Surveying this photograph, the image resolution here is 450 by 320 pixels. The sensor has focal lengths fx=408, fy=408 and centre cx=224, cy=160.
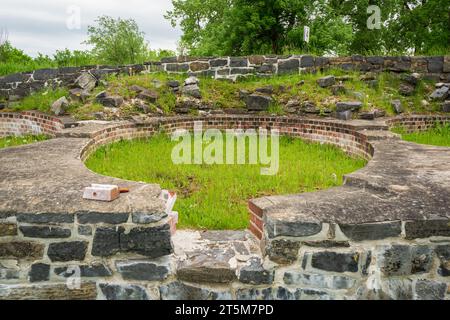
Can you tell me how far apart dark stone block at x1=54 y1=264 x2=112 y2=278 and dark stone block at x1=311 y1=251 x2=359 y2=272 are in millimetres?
1532

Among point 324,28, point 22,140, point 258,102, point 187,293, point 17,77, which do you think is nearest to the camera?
point 187,293

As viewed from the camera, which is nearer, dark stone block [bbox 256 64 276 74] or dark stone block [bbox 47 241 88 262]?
dark stone block [bbox 47 241 88 262]

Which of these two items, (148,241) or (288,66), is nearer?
(148,241)

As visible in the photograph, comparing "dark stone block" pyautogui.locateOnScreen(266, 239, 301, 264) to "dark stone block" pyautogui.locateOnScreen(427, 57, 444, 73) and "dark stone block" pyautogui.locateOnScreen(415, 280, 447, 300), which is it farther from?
"dark stone block" pyautogui.locateOnScreen(427, 57, 444, 73)

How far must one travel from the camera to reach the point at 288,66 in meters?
10.5

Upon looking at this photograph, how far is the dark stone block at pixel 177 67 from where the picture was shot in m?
10.5

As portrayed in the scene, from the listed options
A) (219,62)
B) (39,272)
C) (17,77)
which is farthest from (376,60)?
(39,272)

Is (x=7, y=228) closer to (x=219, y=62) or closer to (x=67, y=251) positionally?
(x=67, y=251)

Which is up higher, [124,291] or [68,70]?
[68,70]

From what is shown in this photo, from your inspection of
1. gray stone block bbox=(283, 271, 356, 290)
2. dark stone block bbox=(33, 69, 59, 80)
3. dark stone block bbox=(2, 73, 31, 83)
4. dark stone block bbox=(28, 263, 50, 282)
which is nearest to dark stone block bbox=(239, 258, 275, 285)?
gray stone block bbox=(283, 271, 356, 290)

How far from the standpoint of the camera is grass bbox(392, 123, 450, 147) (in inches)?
307

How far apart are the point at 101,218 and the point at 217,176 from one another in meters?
2.81

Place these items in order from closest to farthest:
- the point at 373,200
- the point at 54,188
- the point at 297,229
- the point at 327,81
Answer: the point at 297,229, the point at 373,200, the point at 54,188, the point at 327,81

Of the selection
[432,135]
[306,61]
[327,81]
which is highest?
[306,61]
